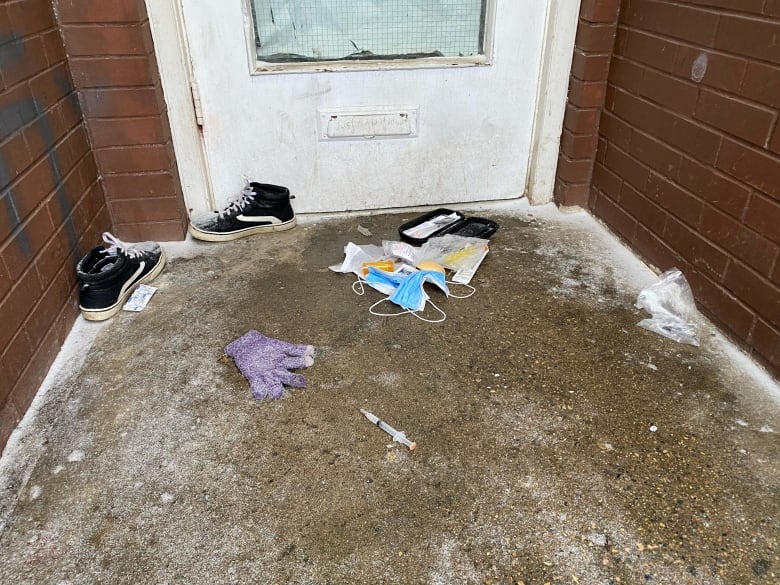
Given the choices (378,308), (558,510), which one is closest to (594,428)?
(558,510)

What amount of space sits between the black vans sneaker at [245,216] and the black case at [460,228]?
54 centimetres

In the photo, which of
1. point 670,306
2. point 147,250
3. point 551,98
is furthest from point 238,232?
point 670,306

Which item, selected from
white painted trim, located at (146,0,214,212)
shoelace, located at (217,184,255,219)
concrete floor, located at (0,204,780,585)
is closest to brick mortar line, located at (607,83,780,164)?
concrete floor, located at (0,204,780,585)

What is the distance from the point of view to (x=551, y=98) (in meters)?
2.58

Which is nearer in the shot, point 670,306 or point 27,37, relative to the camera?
point 27,37

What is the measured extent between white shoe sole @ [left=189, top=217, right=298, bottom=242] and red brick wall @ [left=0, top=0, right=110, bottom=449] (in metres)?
0.43

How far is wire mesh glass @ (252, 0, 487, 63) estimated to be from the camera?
2.33 m

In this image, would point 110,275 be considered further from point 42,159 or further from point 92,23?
point 92,23

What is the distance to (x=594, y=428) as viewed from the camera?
1.56 meters

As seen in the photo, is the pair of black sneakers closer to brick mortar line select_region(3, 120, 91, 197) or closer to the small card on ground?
the small card on ground

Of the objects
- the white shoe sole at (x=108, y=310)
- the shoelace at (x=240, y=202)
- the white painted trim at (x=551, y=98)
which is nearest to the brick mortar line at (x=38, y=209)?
the white shoe sole at (x=108, y=310)

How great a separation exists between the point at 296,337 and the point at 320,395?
0.97 ft

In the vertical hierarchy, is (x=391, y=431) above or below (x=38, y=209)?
below

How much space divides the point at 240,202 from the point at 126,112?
0.54 metres
